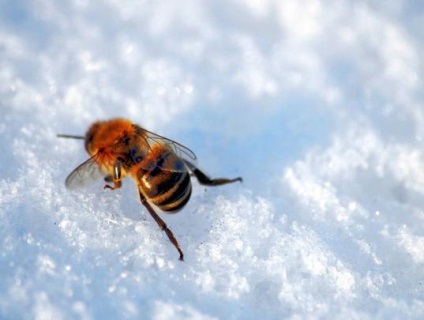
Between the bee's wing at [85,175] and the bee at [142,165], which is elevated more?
the bee at [142,165]

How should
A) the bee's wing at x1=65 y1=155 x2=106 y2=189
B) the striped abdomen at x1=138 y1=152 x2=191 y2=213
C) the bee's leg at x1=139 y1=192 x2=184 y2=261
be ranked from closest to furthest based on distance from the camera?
the bee's leg at x1=139 y1=192 x2=184 y2=261 → the bee's wing at x1=65 y1=155 x2=106 y2=189 → the striped abdomen at x1=138 y1=152 x2=191 y2=213

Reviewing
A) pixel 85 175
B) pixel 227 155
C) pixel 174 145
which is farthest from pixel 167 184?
pixel 227 155

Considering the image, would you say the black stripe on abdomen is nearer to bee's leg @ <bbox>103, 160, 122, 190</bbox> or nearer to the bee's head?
bee's leg @ <bbox>103, 160, 122, 190</bbox>

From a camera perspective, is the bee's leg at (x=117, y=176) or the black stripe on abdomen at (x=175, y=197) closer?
the black stripe on abdomen at (x=175, y=197)

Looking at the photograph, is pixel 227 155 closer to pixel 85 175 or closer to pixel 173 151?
pixel 173 151

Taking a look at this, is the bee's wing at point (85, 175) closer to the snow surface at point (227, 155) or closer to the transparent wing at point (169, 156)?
the snow surface at point (227, 155)

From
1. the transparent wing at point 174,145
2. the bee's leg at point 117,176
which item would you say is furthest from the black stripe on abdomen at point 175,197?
the bee's leg at point 117,176

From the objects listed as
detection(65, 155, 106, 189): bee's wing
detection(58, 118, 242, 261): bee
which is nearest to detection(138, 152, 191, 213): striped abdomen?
detection(58, 118, 242, 261): bee
